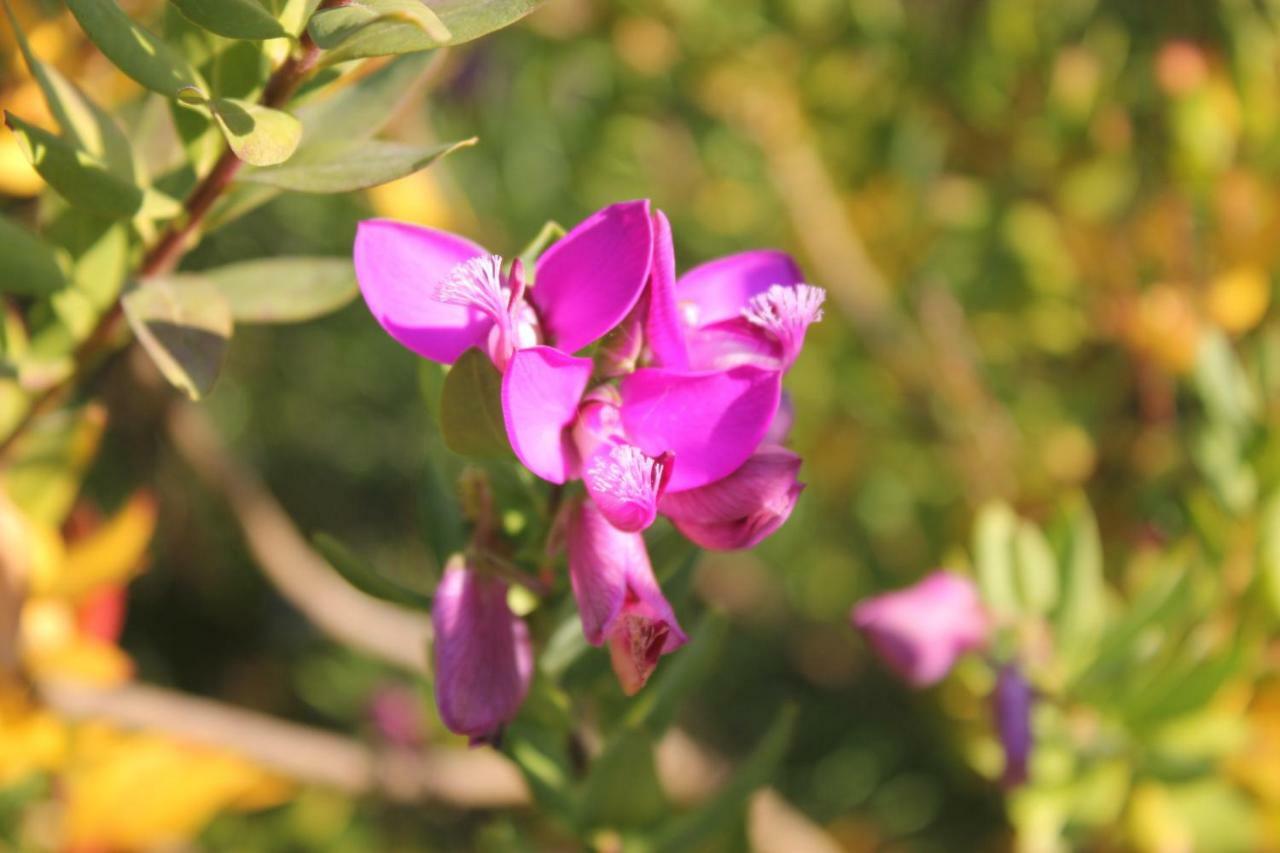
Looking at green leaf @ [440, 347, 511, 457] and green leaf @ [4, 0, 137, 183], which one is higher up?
green leaf @ [4, 0, 137, 183]

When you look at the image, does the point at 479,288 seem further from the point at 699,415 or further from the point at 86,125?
the point at 86,125

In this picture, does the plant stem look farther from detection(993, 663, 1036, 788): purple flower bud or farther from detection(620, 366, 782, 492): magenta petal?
detection(993, 663, 1036, 788): purple flower bud

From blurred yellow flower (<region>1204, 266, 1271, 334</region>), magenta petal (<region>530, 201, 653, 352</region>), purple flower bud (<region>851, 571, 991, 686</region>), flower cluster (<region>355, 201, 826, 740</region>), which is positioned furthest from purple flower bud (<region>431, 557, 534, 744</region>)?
blurred yellow flower (<region>1204, 266, 1271, 334</region>)

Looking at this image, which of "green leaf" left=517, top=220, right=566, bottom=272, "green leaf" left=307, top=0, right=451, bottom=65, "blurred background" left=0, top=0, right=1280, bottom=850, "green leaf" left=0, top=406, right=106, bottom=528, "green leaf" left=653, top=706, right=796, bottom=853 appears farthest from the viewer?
"blurred background" left=0, top=0, right=1280, bottom=850

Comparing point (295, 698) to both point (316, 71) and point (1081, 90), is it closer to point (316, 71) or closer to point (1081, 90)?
Answer: point (1081, 90)

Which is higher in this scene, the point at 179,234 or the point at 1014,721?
the point at 179,234

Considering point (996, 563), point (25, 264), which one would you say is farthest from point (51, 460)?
Result: point (996, 563)

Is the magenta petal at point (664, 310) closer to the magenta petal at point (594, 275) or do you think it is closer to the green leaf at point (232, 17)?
the magenta petal at point (594, 275)
